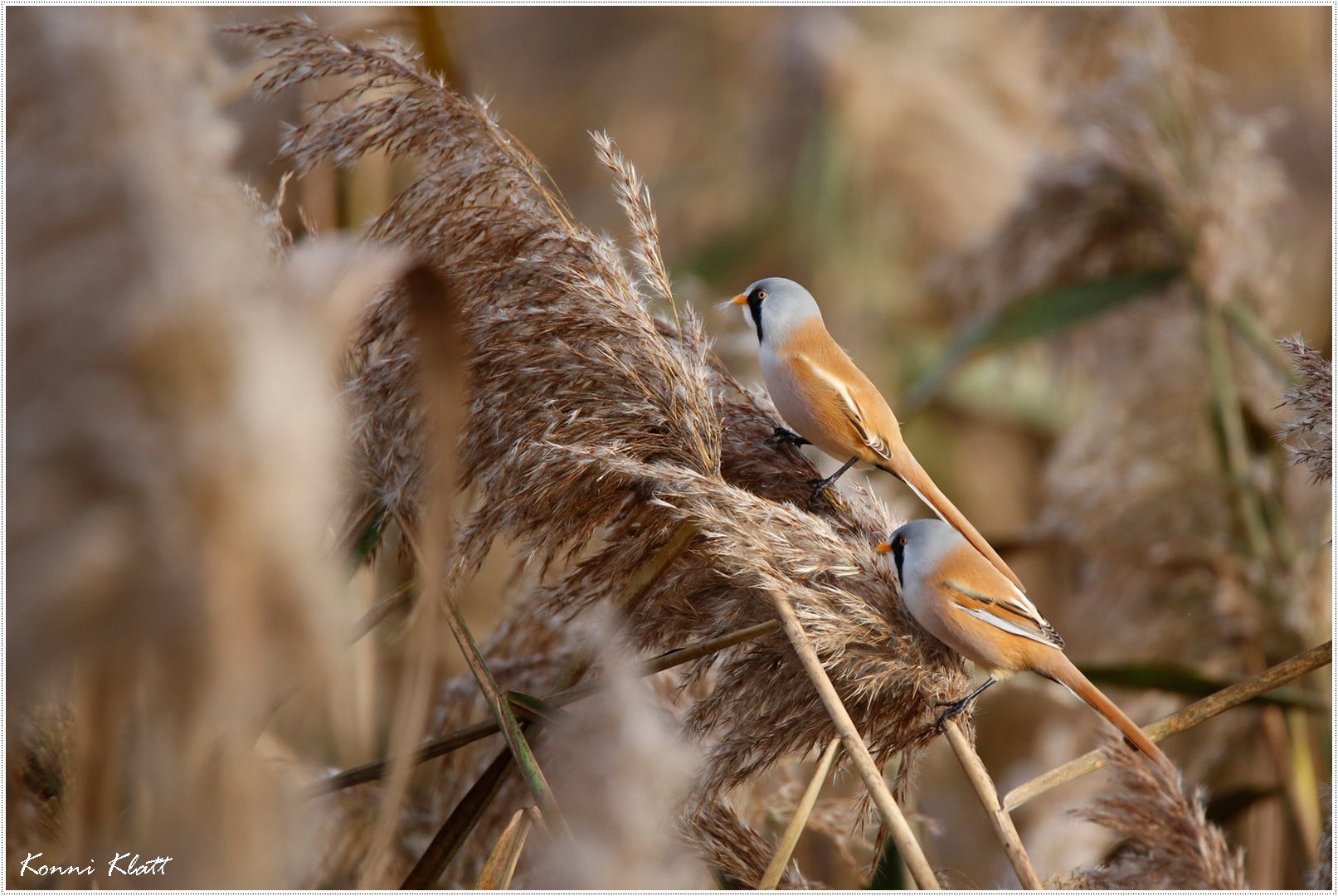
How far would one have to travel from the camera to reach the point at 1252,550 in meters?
2.76

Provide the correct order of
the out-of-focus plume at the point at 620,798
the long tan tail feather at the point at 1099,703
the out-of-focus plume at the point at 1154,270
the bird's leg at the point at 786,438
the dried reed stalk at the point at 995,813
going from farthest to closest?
the out-of-focus plume at the point at 1154,270 → the bird's leg at the point at 786,438 → the long tan tail feather at the point at 1099,703 → the dried reed stalk at the point at 995,813 → the out-of-focus plume at the point at 620,798

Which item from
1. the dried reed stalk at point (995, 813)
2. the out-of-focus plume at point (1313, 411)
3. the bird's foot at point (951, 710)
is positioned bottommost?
the dried reed stalk at point (995, 813)

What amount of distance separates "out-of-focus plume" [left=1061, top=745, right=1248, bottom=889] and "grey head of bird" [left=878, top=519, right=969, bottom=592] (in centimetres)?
42

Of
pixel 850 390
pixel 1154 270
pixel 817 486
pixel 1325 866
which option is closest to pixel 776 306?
pixel 850 390

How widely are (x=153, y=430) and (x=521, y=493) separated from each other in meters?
0.67

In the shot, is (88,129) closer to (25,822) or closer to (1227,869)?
(25,822)

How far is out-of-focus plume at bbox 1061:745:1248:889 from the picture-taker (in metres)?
1.60

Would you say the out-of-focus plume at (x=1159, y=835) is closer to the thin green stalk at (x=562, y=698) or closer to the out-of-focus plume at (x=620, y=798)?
the thin green stalk at (x=562, y=698)

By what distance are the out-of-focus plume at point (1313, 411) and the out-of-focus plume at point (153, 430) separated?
1.33 metres

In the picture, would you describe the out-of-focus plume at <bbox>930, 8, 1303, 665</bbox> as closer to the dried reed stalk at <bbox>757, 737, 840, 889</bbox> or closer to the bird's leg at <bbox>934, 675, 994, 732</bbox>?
the bird's leg at <bbox>934, 675, 994, 732</bbox>

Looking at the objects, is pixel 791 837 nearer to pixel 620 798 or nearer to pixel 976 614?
pixel 976 614

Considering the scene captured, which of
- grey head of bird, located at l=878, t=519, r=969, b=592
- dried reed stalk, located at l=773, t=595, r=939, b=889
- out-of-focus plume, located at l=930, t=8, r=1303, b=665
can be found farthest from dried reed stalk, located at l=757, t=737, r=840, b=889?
out-of-focus plume, located at l=930, t=8, r=1303, b=665

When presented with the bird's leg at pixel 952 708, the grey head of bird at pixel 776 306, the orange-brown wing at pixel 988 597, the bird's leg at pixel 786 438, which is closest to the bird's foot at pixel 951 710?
the bird's leg at pixel 952 708

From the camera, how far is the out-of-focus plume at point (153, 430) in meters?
0.93
